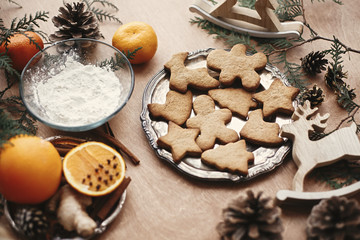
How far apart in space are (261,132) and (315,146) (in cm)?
17

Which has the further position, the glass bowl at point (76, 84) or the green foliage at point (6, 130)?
the glass bowl at point (76, 84)

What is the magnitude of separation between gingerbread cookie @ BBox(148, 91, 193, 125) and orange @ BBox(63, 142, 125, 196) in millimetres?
239

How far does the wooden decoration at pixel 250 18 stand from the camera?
1403 mm

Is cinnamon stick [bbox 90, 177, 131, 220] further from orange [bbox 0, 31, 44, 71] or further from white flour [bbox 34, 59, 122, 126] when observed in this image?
orange [bbox 0, 31, 44, 71]

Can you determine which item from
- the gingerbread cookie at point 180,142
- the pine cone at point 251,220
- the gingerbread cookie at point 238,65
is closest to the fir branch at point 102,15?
the gingerbread cookie at point 238,65

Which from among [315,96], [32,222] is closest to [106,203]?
[32,222]

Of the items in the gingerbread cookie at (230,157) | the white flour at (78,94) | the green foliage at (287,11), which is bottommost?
the gingerbread cookie at (230,157)

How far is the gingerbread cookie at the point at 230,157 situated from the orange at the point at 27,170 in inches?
18.0

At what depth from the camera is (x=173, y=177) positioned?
114 cm

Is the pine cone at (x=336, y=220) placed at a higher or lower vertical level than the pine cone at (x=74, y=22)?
lower

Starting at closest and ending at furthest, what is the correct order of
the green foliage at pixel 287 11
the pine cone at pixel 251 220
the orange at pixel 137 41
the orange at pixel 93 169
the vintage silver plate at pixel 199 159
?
1. the pine cone at pixel 251 220
2. the orange at pixel 93 169
3. the vintage silver plate at pixel 199 159
4. the orange at pixel 137 41
5. the green foliage at pixel 287 11

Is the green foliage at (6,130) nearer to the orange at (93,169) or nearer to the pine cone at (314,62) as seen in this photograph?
the orange at (93,169)

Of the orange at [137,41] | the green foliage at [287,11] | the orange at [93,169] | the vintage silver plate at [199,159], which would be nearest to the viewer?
the orange at [93,169]

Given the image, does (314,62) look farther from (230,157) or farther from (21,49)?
(21,49)
